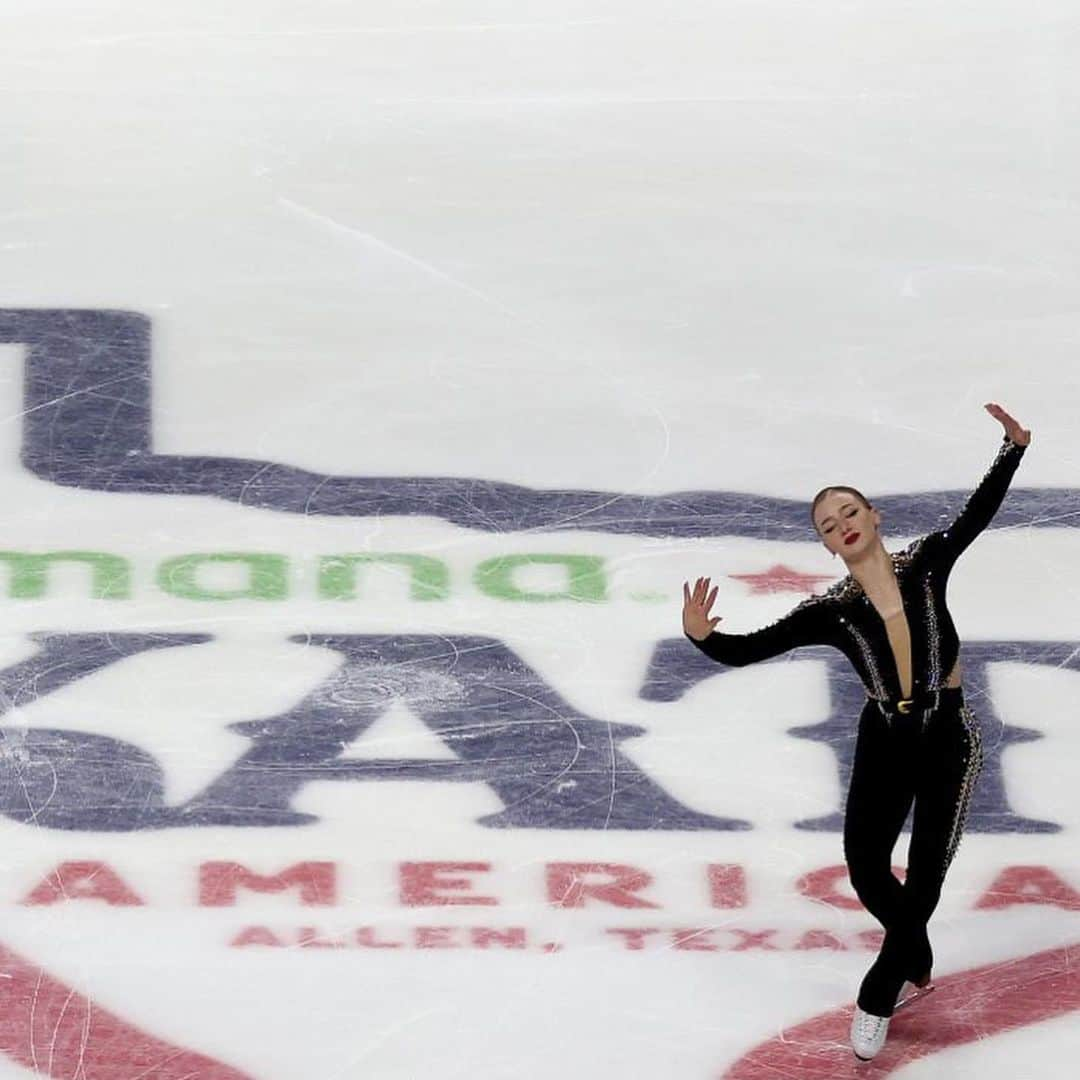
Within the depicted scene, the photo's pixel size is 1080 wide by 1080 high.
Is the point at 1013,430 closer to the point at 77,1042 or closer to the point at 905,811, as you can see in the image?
the point at 905,811

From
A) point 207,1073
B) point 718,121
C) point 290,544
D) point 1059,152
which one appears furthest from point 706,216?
point 207,1073

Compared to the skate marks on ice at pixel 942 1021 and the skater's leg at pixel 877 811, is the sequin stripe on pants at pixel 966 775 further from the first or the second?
the skate marks on ice at pixel 942 1021

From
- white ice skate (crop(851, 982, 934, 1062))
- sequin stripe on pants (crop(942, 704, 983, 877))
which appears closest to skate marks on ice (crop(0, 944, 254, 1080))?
white ice skate (crop(851, 982, 934, 1062))

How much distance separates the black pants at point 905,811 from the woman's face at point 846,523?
31cm

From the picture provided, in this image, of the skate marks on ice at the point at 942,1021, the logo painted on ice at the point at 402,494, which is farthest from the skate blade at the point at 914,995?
the logo painted on ice at the point at 402,494

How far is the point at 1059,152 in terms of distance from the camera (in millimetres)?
8320

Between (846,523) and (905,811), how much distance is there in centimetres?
57

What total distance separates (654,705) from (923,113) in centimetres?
288

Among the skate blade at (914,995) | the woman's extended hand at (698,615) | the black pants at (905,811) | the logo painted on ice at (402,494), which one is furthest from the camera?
the logo painted on ice at (402,494)

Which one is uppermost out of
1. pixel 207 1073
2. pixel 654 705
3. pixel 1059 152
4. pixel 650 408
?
pixel 1059 152

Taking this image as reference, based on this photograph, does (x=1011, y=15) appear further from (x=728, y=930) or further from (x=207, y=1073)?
(x=207, y=1073)

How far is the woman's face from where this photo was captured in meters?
5.10

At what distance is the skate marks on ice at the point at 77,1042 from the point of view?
513 centimetres

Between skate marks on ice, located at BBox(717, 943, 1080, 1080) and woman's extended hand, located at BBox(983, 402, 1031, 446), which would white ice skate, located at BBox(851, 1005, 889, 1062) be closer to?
skate marks on ice, located at BBox(717, 943, 1080, 1080)
